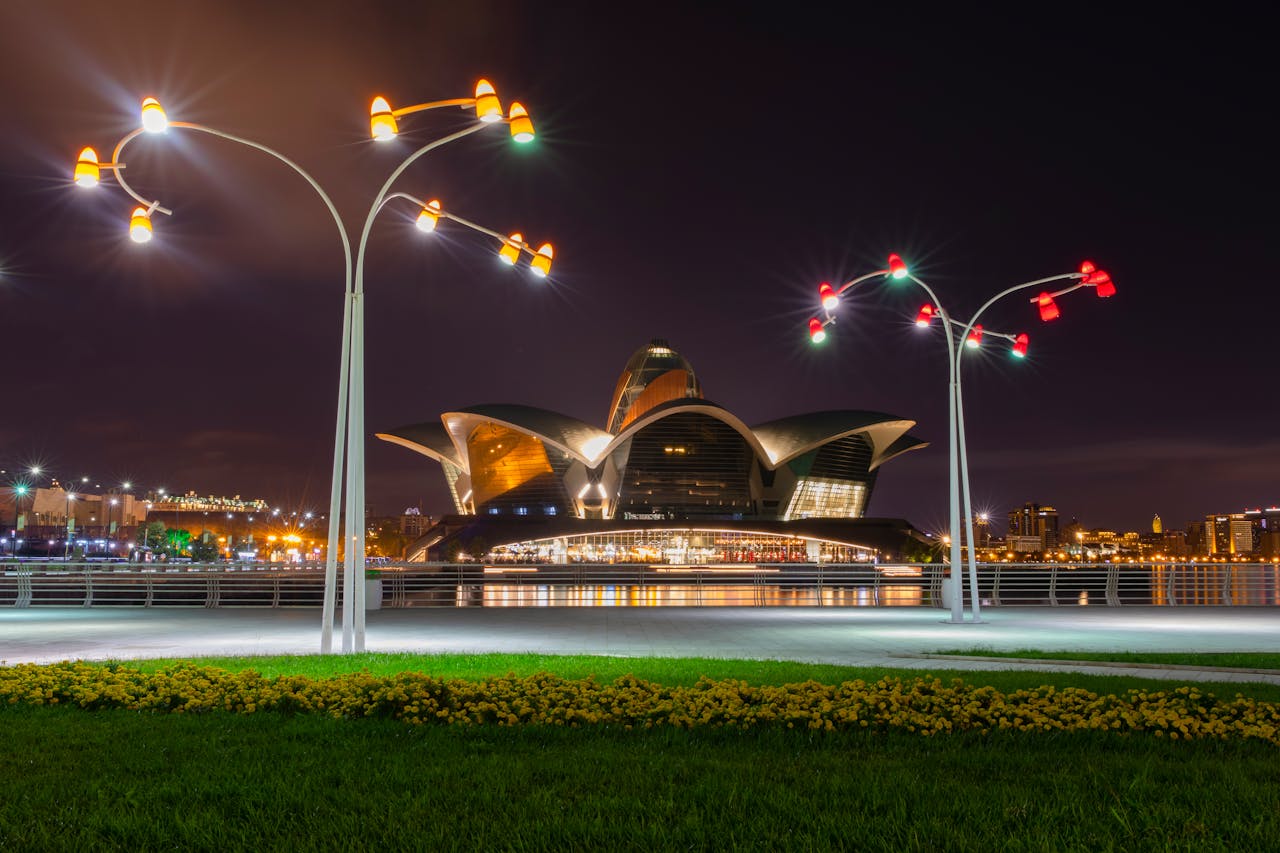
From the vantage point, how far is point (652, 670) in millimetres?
11539

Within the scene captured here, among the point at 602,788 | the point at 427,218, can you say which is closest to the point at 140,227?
the point at 427,218

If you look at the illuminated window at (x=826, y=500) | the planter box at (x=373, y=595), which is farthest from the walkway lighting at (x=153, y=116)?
the illuminated window at (x=826, y=500)

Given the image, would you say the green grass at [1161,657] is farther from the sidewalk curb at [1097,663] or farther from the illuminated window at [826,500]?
the illuminated window at [826,500]

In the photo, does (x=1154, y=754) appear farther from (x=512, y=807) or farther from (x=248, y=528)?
(x=248, y=528)

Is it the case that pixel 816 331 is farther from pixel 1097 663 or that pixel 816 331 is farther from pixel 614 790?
pixel 614 790

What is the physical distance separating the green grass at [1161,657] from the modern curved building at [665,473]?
80168 mm

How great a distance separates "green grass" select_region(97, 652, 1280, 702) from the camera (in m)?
10.3

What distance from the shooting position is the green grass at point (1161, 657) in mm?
12781

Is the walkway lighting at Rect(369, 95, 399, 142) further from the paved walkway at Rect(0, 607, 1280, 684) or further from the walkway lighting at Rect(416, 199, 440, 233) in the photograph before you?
the paved walkway at Rect(0, 607, 1280, 684)

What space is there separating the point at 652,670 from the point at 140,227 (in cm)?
1035

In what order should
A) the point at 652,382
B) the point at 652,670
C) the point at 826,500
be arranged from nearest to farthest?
1. the point at 652,670
2. the point at 826,500
3. the point at 652,382

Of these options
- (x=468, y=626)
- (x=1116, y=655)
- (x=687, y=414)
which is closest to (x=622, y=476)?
(x=687, y=414)

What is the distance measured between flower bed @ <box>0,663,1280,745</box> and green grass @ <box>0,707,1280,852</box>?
0.39 metres

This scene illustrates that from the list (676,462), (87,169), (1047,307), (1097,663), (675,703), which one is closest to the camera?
(675,703)
